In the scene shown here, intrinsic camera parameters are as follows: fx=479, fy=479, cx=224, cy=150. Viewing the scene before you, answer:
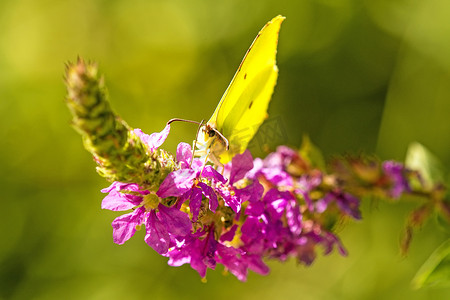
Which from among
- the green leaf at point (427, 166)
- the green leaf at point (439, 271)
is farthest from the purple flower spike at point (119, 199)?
the green leaf at point (427, 166)

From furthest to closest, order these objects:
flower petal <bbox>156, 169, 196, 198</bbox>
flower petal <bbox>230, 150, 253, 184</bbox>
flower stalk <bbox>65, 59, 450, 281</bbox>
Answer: flower petal <bbox>230, 150, 253, 184</bbox> → flower petal <bbox>156, 169, 196, 198</bbox> → flower stalk <bbox>65, 59, 450, 281</bbox>

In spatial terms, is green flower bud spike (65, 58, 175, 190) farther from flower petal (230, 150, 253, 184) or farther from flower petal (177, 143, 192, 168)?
flower petal (230, 150, 253, 184)

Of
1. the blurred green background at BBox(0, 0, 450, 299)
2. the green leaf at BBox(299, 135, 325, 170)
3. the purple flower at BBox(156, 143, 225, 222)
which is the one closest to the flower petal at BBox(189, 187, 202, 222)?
the purple flower at BBox(156, 143, 225, 222)

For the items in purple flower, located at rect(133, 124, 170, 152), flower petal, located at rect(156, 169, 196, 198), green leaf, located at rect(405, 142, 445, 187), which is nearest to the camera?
flower petal, located at rect(156, 169, 196, 198)

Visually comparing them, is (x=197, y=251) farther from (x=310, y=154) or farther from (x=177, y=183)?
(x=310, y=154)

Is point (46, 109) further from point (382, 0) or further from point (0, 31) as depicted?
point (382, 0)

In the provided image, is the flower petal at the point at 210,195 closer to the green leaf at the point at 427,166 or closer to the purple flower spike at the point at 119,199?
the purple flower spike at the point at 119,199
